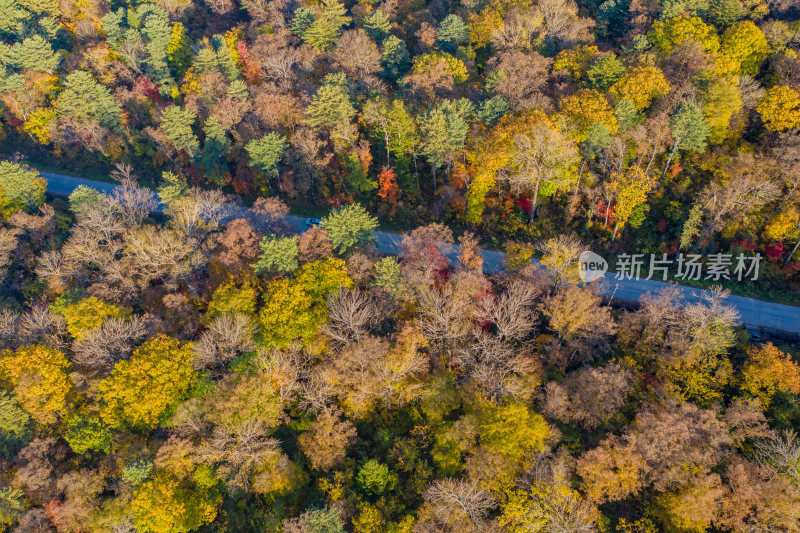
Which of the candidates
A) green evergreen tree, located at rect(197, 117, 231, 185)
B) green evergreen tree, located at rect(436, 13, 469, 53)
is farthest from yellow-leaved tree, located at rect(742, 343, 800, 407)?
green evergreen tree, located at rect(197, 117, 231, 185)

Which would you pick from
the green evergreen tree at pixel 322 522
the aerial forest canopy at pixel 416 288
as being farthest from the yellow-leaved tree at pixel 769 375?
the green evergreen tree at pixel 322 522

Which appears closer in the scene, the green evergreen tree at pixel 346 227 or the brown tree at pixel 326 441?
the brown tree at pixel 326 441

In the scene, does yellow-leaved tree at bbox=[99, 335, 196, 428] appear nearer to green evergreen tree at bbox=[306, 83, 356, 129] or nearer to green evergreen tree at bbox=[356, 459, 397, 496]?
green evergreen tree at bbox=[356, 459, 397, 496]

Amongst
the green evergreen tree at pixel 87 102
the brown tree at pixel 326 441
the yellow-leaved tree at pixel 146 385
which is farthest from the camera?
the green evergreen tree at pixel 87 102

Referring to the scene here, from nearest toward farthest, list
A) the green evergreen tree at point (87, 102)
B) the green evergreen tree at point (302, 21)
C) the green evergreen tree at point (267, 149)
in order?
the green evergreen tree at point (267, 149), the green evergreen tree at point (87, 102), the green evergreen tree at point (302, 21)

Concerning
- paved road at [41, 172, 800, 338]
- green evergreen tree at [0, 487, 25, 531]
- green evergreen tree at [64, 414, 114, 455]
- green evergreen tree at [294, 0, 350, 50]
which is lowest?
green evergreen tree at [0, 487, 25, 531]

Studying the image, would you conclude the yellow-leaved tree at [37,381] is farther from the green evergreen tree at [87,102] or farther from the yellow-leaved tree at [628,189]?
the yellow-leaved tree at [628,189]
